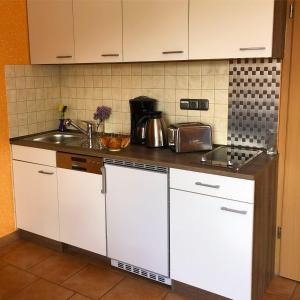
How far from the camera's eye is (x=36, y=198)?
300cm

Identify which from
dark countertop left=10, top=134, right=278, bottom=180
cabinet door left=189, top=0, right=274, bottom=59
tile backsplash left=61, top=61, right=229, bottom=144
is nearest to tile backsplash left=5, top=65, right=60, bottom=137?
tile backsplash left=61, top=61, right=229, bottom=144

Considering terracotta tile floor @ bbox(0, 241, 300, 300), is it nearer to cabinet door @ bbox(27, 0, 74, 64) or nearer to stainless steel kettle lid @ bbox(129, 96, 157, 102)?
stainless steel kettle lid @ bbox(129, 96, 157, 102)

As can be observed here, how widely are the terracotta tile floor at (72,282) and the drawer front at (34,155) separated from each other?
0.72 m

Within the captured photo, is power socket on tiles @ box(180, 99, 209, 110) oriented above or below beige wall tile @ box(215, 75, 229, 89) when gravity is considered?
below

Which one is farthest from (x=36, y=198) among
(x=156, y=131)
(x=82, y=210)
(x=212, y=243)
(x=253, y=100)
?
(x=253, y=100)

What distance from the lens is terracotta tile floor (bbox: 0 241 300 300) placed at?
2445mm

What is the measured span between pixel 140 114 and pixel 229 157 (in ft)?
2.53

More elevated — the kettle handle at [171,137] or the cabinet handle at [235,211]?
the kettle handle at [171,137]

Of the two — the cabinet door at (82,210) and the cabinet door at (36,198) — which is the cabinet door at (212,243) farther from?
the cabinet door at (36,198)

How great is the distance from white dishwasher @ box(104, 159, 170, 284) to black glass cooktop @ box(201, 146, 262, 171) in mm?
290

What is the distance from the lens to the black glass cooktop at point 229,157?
2225 millimetres

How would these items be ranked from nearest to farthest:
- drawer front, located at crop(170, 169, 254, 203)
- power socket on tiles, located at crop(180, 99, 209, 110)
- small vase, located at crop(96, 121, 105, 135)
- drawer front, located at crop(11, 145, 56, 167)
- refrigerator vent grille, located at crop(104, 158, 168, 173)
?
drawer front, located at crop(170, 169, 254, 203), refrigerator vent grille, located at crop(104, 158, 168, 173), power socket on tiles, located at crop(180, 99, 209, 110), drawer front, located at crop(11, 145, 56, 167), small vase, located at crop(96, 121, 105, 135)

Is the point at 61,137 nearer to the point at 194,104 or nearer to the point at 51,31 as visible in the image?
the point at 51,31

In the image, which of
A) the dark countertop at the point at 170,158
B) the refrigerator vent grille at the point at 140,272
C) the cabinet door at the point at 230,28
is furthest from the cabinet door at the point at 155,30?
the refrigerator vent grille at the point at 140,272
